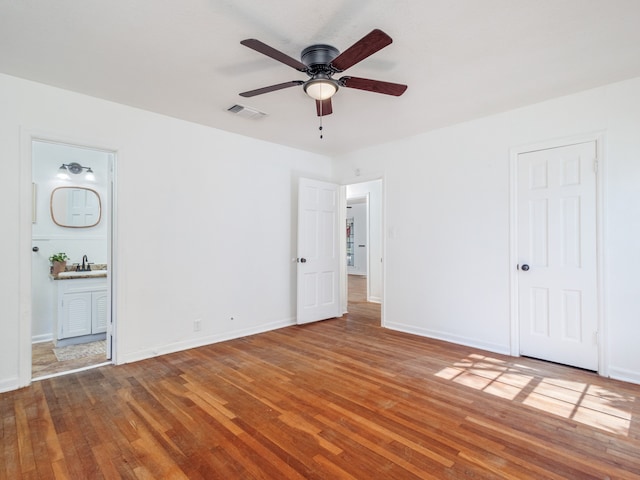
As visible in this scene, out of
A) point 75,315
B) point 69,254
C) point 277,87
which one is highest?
point 277,87

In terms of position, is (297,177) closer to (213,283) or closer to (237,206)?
(237,206)

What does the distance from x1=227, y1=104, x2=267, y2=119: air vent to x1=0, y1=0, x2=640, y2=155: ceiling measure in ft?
0.26

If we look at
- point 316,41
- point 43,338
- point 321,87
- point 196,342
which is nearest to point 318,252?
point 196,342

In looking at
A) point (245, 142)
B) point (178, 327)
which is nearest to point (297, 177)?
point (245, 142)

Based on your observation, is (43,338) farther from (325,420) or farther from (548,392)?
(548,392)

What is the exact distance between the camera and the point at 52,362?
11.4 feet

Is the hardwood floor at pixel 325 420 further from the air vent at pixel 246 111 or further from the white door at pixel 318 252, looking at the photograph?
the air vent at pixel 246 111

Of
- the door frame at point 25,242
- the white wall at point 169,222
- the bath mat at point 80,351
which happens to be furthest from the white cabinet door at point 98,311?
the door frame at point 25,242

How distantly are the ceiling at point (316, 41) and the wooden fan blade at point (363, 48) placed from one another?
0.25 m

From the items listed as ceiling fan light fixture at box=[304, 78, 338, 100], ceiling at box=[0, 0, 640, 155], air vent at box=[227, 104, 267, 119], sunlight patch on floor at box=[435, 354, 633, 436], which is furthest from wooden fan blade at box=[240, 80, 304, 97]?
sunlight patch on floor at box=[435, 354, 633, 436]

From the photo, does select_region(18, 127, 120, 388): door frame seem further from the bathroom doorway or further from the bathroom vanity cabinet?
the bathroom vanity cabinet

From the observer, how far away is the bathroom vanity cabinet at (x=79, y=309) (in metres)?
4.02

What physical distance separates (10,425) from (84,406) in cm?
41

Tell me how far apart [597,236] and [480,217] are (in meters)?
1.07
